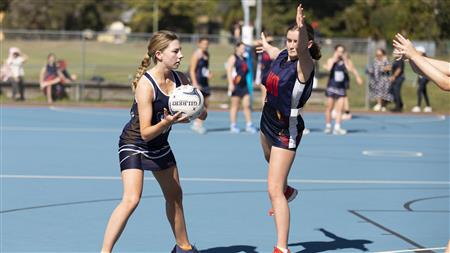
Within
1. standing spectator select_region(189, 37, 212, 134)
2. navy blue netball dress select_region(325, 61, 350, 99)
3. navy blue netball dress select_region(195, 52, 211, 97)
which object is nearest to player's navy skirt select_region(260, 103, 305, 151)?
Result: standing spectator select_region(189, 37, 212, 134)

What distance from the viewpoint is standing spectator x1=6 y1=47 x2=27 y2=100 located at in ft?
101

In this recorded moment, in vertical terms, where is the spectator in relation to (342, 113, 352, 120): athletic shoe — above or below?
above

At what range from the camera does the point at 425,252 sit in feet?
31.1

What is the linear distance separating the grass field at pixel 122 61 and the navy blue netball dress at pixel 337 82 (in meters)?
9.80

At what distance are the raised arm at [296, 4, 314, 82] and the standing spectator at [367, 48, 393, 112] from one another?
69.1 ft

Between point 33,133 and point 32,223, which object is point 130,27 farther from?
point 32,223

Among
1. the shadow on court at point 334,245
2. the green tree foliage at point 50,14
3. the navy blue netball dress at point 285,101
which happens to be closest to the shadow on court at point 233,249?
the shadow on court at point 334,245

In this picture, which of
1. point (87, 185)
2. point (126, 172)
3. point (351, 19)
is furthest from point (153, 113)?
point (351, 19)

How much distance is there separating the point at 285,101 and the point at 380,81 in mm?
21797

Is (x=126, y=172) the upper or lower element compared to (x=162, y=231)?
upper

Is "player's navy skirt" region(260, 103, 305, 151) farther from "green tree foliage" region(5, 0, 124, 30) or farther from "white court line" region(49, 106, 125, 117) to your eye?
"green tree foliage" region(5, 0, 124, 30)

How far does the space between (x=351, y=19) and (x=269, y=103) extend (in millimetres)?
69486

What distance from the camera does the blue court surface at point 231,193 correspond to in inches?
392

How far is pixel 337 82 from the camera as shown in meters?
22.0
